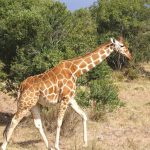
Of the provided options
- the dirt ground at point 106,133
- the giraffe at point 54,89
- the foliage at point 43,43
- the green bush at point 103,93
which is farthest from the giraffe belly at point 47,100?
the green bush at point 103,93

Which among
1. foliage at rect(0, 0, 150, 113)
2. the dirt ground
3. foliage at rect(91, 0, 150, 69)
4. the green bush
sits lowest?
the dirt ground

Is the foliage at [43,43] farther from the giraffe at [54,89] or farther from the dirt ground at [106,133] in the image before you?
the giraffe at [54,89]

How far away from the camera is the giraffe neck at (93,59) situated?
11.0m

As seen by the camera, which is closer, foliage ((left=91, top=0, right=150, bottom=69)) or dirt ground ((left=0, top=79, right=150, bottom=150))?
dirt ground ((left=0, top=79, right=150, bottom=150))

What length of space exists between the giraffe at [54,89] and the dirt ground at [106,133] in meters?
0.67

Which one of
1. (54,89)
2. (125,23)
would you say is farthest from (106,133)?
(125,23)

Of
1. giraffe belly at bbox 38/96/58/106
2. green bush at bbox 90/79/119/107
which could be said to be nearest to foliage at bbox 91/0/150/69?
green bush at bbox 90/79/119/107

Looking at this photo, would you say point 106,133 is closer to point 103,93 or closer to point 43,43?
point 103,93

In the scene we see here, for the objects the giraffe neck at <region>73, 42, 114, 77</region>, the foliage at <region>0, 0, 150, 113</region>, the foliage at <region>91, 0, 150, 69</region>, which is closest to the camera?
the giraffe neck at <region>73, 42, 114, 77</region>

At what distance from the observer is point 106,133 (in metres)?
12.8

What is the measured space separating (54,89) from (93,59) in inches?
47.1

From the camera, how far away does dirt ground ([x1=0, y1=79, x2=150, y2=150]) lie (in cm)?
1124

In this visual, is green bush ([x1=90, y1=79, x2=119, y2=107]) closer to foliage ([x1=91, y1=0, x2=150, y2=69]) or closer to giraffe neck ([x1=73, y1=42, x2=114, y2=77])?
giraffe neck ([x1=73, y1=42, x2=114, y2=77])

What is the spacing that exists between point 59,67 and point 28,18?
9.12 feet
